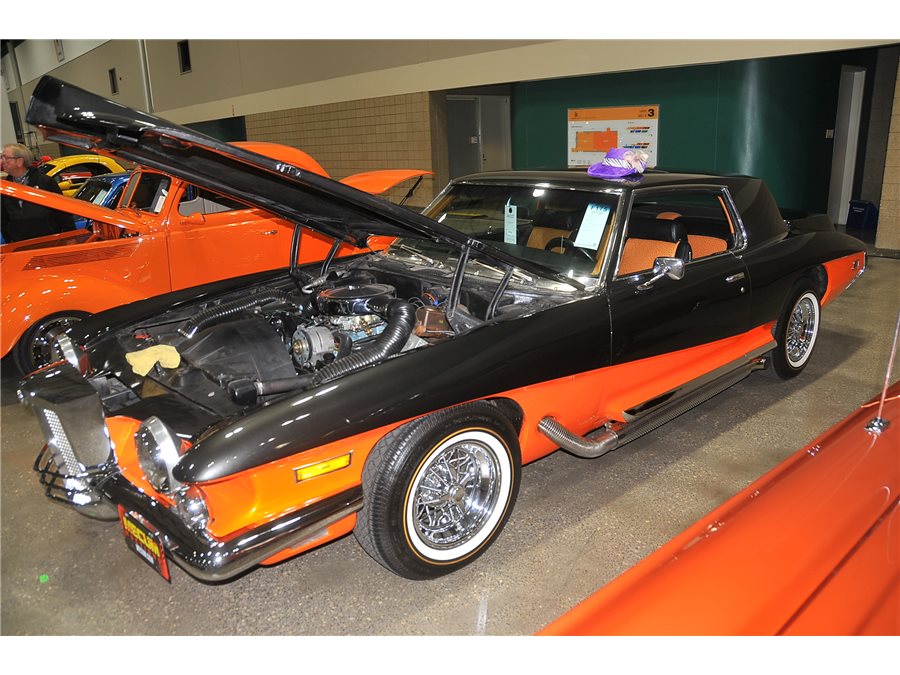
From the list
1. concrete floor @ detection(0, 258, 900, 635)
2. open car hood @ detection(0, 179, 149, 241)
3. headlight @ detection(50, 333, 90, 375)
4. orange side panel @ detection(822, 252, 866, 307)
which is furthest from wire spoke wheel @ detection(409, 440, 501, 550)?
open car hood @ detection(0, 179, 149, 241)

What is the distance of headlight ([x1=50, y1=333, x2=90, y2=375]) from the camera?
10.2 ft

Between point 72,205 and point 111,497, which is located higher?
point 72,205

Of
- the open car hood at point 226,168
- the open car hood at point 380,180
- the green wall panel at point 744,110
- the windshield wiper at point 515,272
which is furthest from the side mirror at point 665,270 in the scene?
the green wall panel at point 744,110

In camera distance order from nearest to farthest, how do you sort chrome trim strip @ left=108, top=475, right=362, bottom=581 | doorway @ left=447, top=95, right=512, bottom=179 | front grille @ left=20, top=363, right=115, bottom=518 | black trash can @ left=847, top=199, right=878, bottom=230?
1. chrome trim strip @ left=108, top=475, right=362, bottom=581
2. front grille @ left=20, top=363, right=115, bottom=518
3. black trash can @ left=847, top=199, right=878, bottom=230
4. doorway @ left=447, top=95, right=512, bottom=179

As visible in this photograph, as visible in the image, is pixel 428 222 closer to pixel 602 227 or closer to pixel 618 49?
pixel 602 227

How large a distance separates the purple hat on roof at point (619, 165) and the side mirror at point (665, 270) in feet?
2.16

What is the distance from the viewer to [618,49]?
9070mm

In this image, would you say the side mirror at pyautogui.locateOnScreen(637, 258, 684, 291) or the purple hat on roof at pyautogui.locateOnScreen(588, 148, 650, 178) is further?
the purple hat on roof at pyautogui.locateOnScreen(588, 148, 650, 178)

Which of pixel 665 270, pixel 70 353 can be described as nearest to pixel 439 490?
pixel 665 270

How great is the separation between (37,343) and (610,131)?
8014mm

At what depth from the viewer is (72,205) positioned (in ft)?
15.9

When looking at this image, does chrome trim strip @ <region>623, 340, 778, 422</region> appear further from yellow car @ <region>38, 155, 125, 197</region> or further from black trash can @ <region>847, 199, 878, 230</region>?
yellow car @ <region>38, 155, 125, 197</region>

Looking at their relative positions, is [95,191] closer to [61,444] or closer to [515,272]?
[61,444]

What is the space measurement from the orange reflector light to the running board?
96cm
